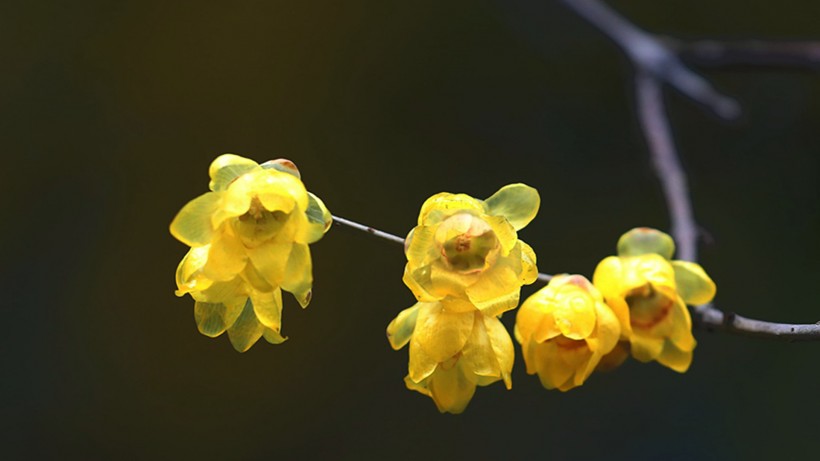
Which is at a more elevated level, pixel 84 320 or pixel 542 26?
pixel 542 26

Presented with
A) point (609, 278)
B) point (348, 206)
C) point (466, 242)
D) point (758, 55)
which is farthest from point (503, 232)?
point (348, 206)

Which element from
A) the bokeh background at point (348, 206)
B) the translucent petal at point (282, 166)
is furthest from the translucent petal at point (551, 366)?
the bokeh background at point (348, 206)

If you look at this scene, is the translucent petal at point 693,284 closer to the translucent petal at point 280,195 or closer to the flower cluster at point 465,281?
the flower cluster at point 465,281

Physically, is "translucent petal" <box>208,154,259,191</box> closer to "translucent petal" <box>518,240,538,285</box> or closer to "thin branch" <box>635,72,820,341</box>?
"translucent petal" <box>518,240,538,285</box>

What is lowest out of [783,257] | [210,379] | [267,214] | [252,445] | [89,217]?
[252,445]

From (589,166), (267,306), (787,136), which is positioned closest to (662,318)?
(267,306)

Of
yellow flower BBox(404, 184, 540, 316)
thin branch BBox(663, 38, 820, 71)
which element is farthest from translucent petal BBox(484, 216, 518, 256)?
thin branch BBox(663, 38, 820, 71)

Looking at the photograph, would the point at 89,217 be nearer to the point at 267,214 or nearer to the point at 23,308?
the point at 23,308
